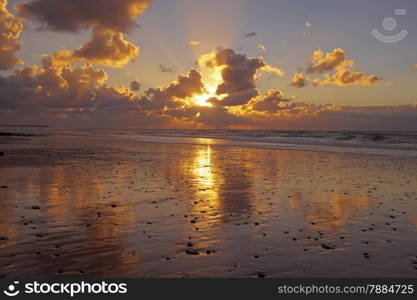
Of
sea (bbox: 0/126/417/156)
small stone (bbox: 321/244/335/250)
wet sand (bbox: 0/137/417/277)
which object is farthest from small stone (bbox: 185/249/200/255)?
sea (bbox: 0/126/417/156)

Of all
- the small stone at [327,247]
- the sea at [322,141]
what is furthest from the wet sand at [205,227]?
the sea at [322,141]

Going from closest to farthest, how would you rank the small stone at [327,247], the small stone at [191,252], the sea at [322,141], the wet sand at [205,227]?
the wet sand at [205,227] → the small stone at [191,252] → the small stone at [327,247] → the sea at [322,141]

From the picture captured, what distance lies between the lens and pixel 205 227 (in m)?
12.3

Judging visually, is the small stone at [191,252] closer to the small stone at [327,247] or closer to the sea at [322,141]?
the small stone at [327,247]

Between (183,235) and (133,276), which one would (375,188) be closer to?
(183,235)

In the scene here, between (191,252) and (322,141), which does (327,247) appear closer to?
(191,252)

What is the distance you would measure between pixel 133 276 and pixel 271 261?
3.83 m

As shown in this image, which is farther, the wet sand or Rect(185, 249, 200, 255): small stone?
Rect(185, 249, 200, 255): small stone

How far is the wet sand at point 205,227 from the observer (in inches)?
349

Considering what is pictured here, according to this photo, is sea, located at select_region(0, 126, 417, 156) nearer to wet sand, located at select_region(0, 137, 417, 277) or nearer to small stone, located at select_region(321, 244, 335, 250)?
wet sand, located at select_region(0, 137, 417, 277)

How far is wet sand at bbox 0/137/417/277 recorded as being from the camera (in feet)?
29.1

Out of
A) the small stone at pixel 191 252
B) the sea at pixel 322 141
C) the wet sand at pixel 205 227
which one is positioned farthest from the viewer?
the sea at pixel 322 141

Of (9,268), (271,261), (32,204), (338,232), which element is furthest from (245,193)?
(9,268)

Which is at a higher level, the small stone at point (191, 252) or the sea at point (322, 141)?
the sea at point (322, 141)
